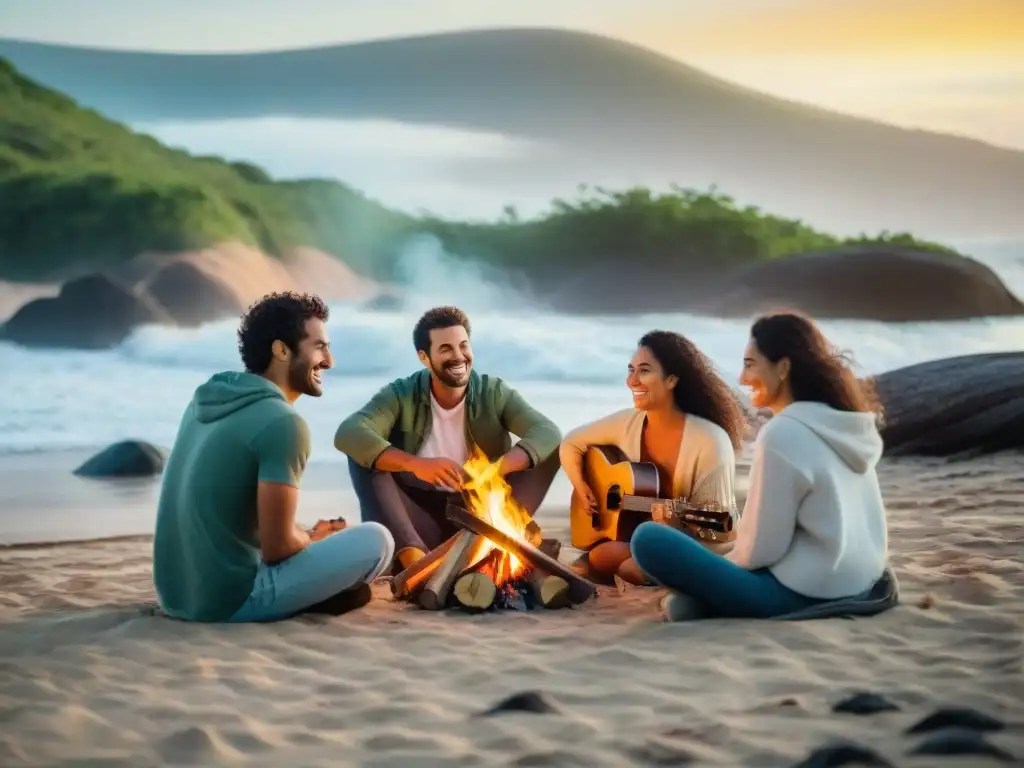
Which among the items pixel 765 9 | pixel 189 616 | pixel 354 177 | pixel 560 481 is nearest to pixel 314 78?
pixel 354 177

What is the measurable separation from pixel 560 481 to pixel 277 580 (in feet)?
13.2

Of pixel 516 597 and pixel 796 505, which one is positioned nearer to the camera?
pixel 796 505

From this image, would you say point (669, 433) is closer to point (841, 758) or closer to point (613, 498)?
point (613, 498)

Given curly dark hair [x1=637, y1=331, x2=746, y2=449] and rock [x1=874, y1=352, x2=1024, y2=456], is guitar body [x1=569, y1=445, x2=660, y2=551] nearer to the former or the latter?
→ curly dark hair [x1=637, y1=331, x2=746, y2=449]

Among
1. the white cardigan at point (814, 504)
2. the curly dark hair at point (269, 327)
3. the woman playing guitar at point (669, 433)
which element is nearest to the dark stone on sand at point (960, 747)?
the white cardigan at point (814, 504)

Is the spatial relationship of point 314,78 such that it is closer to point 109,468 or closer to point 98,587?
point 109,468

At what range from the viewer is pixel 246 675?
3.70m

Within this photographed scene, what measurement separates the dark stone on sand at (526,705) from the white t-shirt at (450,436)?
63.5 inches

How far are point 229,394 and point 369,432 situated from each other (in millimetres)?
667

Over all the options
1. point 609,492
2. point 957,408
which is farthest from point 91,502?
point 957,408

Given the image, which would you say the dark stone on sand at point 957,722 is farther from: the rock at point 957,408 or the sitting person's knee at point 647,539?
the rock at point 957,408

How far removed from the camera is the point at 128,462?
27.5 feet

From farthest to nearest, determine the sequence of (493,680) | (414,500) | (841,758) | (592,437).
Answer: (414,500)
(592,437)
(493,680)
(841,758)

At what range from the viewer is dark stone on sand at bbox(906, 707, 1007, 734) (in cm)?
313
